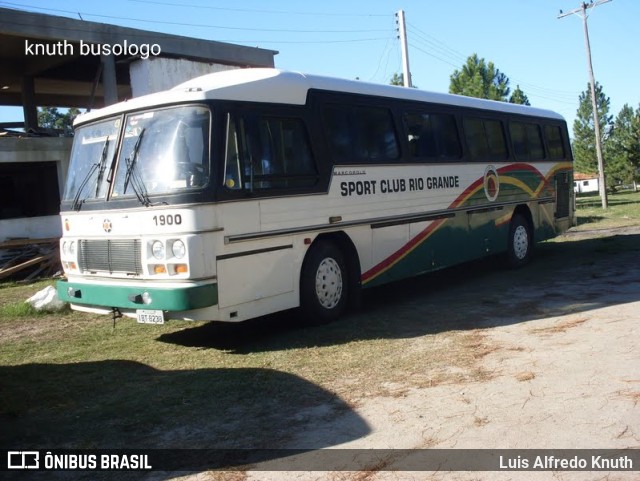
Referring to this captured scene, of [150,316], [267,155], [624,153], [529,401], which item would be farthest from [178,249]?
[624,153]

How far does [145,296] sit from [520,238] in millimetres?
8367

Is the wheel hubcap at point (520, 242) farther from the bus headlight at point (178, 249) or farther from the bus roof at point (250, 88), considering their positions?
the bus headlight at point (178, 249)

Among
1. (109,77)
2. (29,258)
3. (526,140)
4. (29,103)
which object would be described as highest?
(29,103)

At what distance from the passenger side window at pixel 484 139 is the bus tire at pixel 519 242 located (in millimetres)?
1407

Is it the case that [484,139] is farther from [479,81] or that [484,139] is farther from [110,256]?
[479,81]

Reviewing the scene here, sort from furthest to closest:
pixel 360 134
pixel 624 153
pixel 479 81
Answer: pixel 624 153, pixel 479 81, pixel 360 134

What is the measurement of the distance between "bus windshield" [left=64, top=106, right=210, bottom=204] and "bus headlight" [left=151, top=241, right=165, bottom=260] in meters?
0.44

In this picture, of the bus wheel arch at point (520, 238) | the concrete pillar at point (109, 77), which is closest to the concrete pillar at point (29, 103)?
the concrete pillar at point (109, 77)

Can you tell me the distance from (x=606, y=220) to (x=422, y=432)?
21044mm

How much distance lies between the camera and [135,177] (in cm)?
687

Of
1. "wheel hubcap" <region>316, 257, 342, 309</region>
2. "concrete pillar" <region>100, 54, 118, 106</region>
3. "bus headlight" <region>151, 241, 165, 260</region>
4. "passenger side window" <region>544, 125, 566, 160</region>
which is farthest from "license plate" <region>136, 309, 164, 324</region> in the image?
"concrete pillar" <region>100, 54, 118, 106</region>

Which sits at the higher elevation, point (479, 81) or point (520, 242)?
point (479, 81)

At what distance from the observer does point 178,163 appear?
21.7 ft

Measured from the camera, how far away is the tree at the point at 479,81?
43.8m
